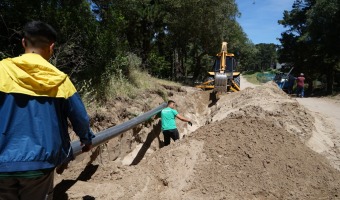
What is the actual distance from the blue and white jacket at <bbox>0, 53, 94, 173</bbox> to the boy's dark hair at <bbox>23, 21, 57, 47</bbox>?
144mm

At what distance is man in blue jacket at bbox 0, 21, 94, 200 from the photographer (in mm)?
2398

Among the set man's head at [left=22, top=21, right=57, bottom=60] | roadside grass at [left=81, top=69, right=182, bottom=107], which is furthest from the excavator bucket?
man's head at [left=22, top=21, right=57, bottom=60]

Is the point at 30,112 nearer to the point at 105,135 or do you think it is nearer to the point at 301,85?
the point at 105,135

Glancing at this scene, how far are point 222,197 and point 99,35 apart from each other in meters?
6.66

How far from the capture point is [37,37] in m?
2.66

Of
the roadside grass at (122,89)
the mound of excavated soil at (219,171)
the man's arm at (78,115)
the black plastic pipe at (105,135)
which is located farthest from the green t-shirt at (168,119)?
the man's arm at (78,115)

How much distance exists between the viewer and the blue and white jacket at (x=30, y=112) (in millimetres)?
2396

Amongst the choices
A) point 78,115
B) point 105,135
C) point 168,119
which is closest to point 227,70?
point 168,119

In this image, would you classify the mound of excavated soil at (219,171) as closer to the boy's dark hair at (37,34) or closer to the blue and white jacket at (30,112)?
the blue and white jacket at (30,112)

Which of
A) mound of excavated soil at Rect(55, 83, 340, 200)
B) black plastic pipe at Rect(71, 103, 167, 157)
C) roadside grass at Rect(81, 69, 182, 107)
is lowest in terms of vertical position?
mound of excavated soil at Rect(55, 83, 340, 200)

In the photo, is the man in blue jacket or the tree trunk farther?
the tree trunk

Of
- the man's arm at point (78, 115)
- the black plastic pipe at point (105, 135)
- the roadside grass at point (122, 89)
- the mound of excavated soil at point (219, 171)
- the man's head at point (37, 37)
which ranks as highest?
the man's head at point (37, 37)

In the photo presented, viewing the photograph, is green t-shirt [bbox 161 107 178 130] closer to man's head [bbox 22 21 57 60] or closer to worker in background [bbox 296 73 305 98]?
man's head [bbox 22 21 57 60]

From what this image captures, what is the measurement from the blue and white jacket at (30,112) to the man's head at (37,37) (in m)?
0.11
